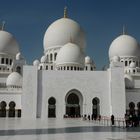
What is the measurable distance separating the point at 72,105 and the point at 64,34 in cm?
1154

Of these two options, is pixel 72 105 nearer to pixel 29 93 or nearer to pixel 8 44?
pixel 29 93

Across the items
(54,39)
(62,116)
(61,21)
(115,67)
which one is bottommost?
(62,116)

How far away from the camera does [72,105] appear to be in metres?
35.7

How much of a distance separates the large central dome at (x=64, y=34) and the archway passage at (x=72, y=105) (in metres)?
9.60

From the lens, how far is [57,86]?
34.6 metres

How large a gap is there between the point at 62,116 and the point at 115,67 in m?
8.37

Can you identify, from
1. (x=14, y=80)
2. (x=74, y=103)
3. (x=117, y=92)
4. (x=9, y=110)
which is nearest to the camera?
(x=117, y=92)

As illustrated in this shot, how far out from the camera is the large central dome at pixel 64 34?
140ft

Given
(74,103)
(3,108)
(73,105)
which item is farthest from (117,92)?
(3,108)

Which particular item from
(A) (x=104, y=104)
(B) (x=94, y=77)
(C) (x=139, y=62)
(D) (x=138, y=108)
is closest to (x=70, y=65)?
(B) (x=94, y=77)

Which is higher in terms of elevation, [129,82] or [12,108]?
[129,82]

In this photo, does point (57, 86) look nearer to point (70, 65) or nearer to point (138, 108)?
point (70, 65)

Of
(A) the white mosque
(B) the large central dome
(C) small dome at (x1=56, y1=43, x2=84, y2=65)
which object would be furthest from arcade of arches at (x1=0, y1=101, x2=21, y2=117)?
(B) the large central dome

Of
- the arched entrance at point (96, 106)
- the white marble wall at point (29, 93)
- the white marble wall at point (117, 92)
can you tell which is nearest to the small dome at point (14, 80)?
the white marble wall at point (29, 93)
